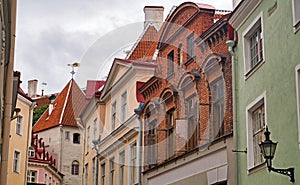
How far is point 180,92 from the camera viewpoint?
24953mm

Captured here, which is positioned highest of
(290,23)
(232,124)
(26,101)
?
(26,101)

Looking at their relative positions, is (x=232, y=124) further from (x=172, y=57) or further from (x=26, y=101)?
(x=26, y=101)

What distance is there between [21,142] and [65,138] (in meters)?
30.7

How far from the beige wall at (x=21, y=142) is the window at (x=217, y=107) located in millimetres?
23901

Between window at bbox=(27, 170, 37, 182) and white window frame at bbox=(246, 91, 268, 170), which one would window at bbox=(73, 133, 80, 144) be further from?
white window frame at bbox=(246, 91, 268, 170)

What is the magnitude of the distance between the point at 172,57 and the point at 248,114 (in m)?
8.79

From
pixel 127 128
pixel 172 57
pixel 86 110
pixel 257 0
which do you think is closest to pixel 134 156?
pixel 127 128

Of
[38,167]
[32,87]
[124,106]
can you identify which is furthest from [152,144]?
[32,87]

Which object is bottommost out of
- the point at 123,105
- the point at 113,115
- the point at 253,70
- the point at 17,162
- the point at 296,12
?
the point at 253,70

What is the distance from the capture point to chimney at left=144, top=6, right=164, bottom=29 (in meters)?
38.0

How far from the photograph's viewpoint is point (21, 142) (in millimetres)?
45094

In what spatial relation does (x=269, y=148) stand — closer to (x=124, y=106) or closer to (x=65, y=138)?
(x=124, y=106)

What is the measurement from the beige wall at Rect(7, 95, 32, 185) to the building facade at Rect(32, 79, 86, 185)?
2767 centimetres

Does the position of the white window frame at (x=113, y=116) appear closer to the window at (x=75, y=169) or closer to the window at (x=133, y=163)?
the window at (x=133, y=163)
